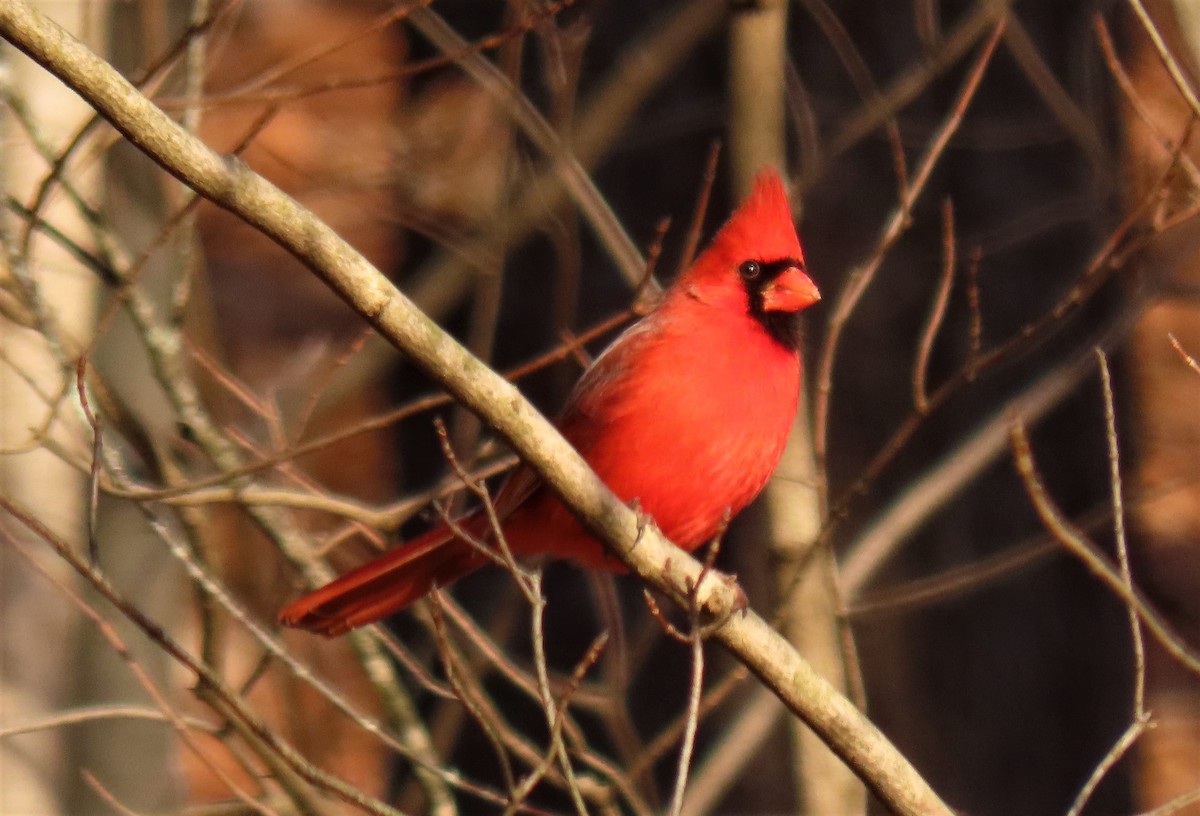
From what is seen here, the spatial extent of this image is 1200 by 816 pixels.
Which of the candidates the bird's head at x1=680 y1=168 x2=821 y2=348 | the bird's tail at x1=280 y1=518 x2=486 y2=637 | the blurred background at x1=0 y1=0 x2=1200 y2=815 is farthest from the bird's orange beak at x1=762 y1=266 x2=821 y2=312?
the bird's tail at x1=280 y1=518 x2=486 y2=637

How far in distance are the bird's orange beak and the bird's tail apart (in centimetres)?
63

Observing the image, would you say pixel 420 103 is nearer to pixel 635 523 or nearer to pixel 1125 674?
pixel 1125 674

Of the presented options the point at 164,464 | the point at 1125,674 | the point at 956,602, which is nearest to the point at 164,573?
the point at 164,464

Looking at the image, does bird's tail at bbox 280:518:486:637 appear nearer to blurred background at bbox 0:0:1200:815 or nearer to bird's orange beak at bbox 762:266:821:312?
blurred background at bbox 0:0:1200:815

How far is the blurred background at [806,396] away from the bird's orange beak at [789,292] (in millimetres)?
249

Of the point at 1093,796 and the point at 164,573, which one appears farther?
the point at 1093,796

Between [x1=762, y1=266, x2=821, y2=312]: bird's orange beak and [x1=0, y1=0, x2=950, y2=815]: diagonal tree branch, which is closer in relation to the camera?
[x1=0, y1=0, x2=950, y2=815]: diagonal tree branch

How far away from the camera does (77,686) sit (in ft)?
9.86

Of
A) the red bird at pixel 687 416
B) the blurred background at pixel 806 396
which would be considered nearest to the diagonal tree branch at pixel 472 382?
the red bird at pixel 687 416

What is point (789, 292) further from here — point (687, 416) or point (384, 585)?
point (384, 585)

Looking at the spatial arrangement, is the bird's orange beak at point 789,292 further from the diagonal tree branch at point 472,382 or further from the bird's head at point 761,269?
the diagonal tree branch at point 472,382

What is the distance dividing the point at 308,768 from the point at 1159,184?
1.46 metres

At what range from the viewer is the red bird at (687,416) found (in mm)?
2562

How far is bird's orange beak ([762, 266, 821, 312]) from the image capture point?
264 centimetres
